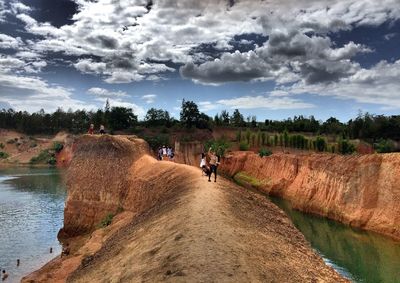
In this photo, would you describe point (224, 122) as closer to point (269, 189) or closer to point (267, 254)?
point (269, 189)

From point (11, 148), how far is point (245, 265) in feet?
464

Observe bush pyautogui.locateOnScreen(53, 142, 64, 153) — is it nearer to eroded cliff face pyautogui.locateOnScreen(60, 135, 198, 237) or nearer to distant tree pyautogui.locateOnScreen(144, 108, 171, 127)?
distant tree pyautogui.locateOnScreen(144, 108, 171, 127)

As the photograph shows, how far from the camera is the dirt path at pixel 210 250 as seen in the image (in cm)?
1155

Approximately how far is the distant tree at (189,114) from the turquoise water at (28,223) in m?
52.6

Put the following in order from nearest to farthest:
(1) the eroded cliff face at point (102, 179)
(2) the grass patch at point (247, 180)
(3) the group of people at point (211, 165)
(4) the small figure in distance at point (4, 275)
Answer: (3) the group of people at point (211, 165), (4) the small figure in distance at point (4, 275), (1) the eroded cliff face at point (102, 179), (2) the grass patch at point (247, 180)

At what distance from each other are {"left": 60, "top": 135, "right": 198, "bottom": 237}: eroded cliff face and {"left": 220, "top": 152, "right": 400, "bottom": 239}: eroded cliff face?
815 inches

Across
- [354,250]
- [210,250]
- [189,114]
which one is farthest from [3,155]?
[210,250]

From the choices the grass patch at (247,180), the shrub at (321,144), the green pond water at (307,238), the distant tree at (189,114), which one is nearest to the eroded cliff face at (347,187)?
the green pond water at (307,238)

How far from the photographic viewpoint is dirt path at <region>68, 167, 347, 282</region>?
11.5 meters

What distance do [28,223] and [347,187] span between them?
34.2 meters

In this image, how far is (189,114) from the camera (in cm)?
12488

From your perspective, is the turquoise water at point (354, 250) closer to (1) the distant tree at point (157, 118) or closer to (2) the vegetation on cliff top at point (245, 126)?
(2) the vegetation on cliff top at point (245, 126)

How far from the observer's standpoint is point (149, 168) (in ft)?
116

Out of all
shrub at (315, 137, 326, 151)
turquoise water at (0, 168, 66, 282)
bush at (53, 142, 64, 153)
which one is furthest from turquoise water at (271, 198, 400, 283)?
bush at (53, 142, 64, 153)
